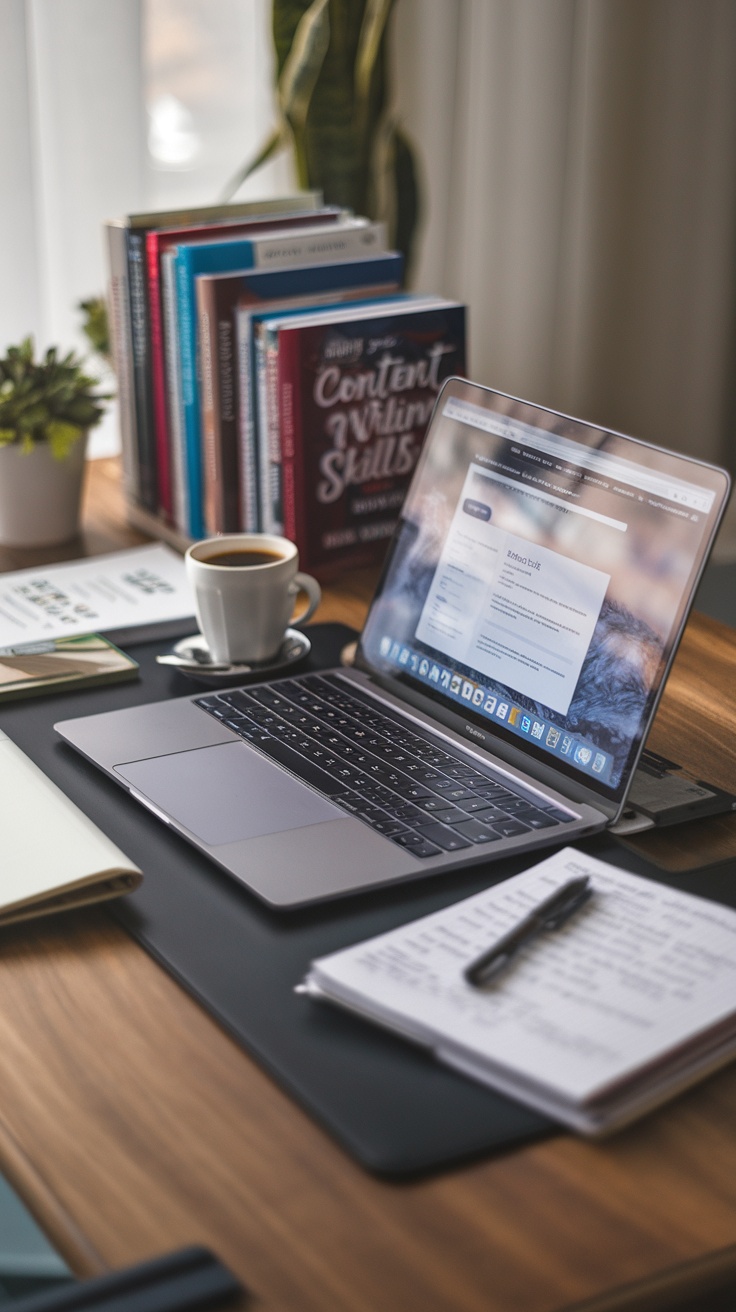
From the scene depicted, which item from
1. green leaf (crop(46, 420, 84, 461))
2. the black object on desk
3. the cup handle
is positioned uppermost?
green leaf (crop(46, 420, 84, 461))

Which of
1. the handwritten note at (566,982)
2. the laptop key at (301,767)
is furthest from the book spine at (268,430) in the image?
the handwritten note at (566,982)

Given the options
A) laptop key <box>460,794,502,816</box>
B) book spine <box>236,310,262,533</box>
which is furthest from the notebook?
book spine <box>236,310,262,533</box>

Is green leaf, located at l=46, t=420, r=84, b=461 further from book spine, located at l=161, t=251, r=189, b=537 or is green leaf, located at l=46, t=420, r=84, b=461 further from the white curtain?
the white curtain

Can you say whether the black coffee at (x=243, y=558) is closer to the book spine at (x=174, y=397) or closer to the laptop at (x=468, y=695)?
the laptop at (x=468, y=695)

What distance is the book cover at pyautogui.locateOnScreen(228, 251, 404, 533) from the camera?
53.8 inches

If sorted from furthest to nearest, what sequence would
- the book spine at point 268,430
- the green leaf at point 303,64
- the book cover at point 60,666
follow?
the green leaf at point 303,64 → the book spine at point 268,430 → the book cover at point 60,666

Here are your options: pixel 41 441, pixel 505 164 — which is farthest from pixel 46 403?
pixel 505 164

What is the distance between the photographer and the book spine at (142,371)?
147cm

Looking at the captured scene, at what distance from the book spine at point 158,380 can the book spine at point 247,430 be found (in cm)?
14

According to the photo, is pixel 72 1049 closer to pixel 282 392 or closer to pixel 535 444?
pixel 535 444

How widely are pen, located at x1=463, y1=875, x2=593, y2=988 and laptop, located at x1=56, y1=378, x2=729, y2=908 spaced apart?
0.26ft

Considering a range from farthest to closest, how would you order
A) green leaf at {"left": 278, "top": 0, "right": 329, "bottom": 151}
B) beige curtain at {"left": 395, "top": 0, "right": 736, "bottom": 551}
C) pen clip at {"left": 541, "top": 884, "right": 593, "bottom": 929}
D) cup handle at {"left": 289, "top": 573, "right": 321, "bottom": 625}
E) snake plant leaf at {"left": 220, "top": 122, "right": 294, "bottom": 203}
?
1. beige curtain at {"left": 395, "top": 0, "right": 736, "bottom": 551}
2. snake plant leaf at {"left": 220, "top": 122, "right": 294, "bottom": 203}
3. green leaf at {"left": 278, "top": 0, "right": 329, "bottom": 151}
4. cup handle at {"left": 289, "top": 573, "right": 321, "bottom": 625}
5. pen clip at {"left": 541, "top": 884, "right": 593, "bottom": 929}

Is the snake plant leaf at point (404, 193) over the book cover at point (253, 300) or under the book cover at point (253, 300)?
over

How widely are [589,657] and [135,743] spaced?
34 centimetres
